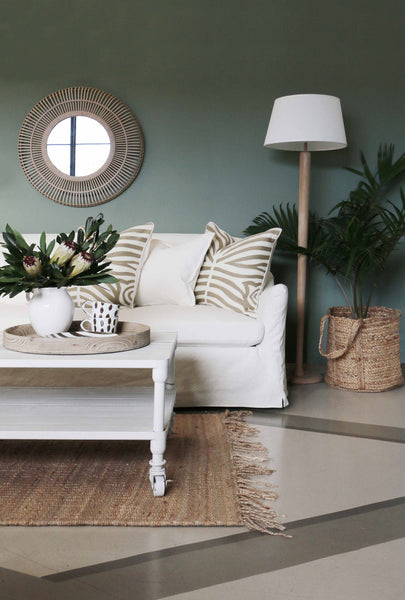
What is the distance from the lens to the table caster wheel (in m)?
2.05

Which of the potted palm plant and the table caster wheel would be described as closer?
the table caster wheel

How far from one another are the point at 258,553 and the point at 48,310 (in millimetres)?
1082

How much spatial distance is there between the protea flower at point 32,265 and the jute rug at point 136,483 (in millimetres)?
679

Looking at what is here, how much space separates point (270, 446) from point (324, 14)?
104 inches

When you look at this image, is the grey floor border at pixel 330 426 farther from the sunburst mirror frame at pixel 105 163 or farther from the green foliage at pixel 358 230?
the sunburst mirror frame at pixel 105 163

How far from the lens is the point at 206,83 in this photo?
12.9 ft

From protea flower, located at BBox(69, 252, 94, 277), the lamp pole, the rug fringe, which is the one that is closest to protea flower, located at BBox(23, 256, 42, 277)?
protea flower, located at BBox(69, 252, 94, 277)

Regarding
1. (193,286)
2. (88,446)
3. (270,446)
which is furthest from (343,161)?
(88,446)

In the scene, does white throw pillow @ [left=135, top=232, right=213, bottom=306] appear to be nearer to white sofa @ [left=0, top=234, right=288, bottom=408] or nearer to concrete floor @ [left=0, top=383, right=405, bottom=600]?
white sofa @ [left=0, top=234, right=288, bottom=408]

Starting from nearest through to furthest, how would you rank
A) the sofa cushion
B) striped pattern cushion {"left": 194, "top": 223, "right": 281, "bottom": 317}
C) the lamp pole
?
the sofa cushion < striped pattern cushion {"left": 194, "top": 223, "right": 281, "bottom": 317} < the lamp pole

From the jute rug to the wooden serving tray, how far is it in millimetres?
431

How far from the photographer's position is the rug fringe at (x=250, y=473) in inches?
75.0

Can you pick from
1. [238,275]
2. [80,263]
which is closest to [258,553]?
[80,263]

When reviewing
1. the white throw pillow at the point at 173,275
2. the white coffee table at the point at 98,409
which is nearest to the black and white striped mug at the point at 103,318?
the white coffee table at the point at 98,409
